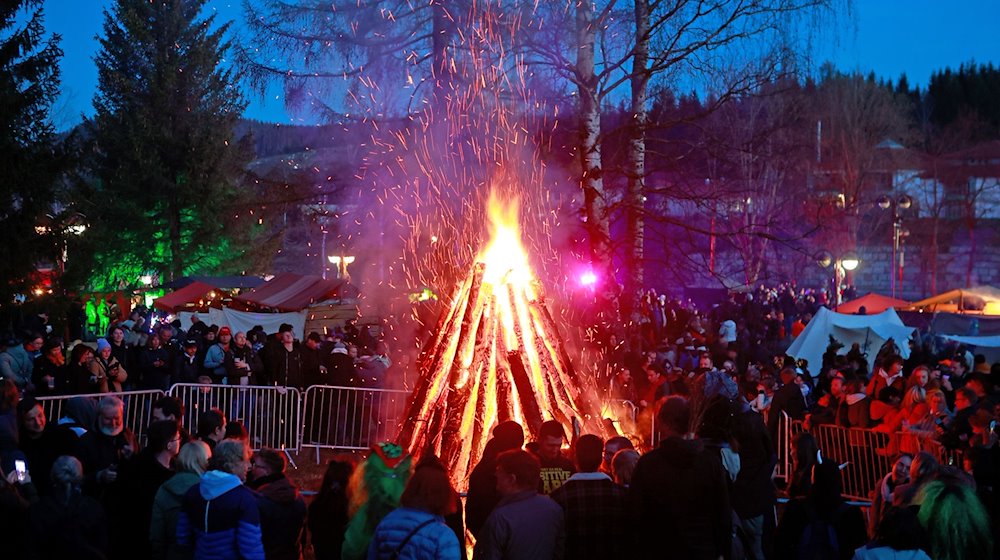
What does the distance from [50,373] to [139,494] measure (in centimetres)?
701

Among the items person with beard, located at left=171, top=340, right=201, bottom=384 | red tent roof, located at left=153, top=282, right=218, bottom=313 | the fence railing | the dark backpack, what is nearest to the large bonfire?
the fence railing

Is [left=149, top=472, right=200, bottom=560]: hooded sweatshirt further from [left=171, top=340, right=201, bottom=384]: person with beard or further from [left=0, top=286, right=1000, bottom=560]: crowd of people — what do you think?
[left=171, top=340, right=201, bottom=384]: person with beard

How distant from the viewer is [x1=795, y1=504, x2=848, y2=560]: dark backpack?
6.29 m

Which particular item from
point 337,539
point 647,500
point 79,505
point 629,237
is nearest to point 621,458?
point 647,500

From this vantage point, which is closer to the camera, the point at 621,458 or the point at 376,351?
the point at 621,458

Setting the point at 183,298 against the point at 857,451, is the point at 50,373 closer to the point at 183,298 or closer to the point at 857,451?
the point at 857,451

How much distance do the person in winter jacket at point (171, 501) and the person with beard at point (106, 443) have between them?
1435mm

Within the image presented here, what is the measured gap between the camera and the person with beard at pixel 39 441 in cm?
789

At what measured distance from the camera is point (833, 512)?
20.8 ft

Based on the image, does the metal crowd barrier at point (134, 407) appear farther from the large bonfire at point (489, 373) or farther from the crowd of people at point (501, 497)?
the large bonfire at point (489, 373)

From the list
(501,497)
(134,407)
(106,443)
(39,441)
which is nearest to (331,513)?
(501,497)

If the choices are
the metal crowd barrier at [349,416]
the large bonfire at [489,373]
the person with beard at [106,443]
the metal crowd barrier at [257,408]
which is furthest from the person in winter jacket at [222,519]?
the metal crowd barrier at [349,416]

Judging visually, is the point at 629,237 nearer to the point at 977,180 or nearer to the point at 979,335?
the point at 979,335

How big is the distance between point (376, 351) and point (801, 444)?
10355 mm
